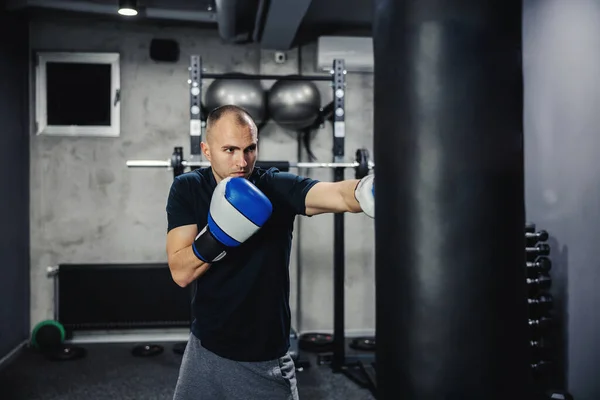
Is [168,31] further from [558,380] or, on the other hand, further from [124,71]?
[558,380]

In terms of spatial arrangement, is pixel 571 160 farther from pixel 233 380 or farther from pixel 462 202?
pixel 462 202

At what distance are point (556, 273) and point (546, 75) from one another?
114 cm

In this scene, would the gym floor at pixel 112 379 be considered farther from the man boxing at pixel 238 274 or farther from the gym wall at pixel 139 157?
the man boxing at pixel 238 274

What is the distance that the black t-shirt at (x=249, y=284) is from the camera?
5.41 ft

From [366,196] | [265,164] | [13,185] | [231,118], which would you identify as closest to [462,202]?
[366,196]

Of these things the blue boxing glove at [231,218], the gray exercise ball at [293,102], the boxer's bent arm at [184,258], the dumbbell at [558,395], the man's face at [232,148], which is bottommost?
the dumbbell at [558,395]

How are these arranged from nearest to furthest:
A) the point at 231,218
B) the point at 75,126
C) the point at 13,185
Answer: the point at 231,218
the point at 13,185
the point at 75,126

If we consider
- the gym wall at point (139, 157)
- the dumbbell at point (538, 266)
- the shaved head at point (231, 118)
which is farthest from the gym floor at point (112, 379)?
the shaved head at point (231, 118)

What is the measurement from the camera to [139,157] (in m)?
4.75

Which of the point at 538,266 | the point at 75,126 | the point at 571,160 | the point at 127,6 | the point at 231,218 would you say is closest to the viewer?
the point at 231,218

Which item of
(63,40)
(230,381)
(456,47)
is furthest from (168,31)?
(456,47)

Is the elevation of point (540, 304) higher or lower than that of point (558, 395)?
higher

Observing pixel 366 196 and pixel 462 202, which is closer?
pixel 462 202

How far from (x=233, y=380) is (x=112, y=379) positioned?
95.0 inches
